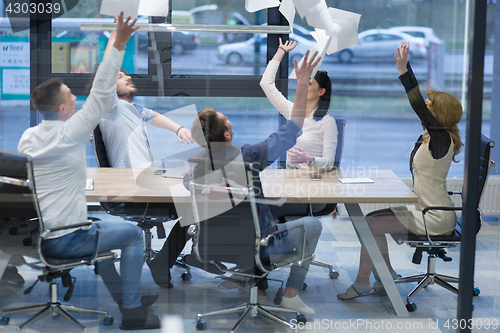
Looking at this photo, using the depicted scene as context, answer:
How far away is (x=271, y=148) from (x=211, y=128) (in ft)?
1.05

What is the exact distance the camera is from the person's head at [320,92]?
2.78 metres

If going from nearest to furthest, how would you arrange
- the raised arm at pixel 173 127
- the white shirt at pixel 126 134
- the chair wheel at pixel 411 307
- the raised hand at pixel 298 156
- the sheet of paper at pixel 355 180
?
the white shirt at pixel 126 134
the raised arm at pixel 173 127
the raised hand at pixel 298 156
the sheet of paper at pixel 355 180
the chair wheel at pixel 411 307

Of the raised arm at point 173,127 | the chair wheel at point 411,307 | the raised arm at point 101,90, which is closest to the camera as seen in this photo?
the raised arm at point 101,90

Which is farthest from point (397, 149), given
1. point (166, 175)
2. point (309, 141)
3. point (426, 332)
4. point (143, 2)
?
point (143, 2)

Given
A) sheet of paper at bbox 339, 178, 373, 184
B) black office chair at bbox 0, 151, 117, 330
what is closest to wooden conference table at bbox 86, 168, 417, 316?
sheet of paper at bbox 339, 178, 373, 184

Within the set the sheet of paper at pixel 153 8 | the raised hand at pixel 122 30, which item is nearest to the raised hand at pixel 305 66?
the sheet of paper at pixel 153 8

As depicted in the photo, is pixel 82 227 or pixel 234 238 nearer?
pixel 82 227

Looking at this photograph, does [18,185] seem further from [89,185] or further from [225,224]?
[225,224]

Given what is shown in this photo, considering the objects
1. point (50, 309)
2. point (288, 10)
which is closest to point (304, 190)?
point (288, 10)

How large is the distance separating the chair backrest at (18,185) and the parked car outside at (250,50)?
3.56 feet

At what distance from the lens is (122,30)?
258cm

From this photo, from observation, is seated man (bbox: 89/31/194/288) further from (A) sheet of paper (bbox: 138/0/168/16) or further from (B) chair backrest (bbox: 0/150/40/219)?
(B) chair backrest (bbox: 0/150/40/219)

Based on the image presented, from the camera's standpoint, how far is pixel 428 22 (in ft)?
9.27

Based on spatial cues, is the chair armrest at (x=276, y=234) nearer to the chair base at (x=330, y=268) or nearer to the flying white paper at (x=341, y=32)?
the chair base at (x=330, y=268)
